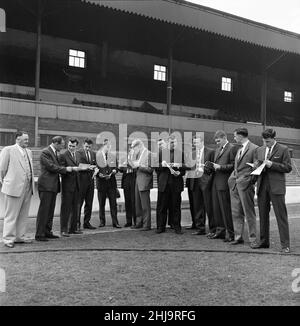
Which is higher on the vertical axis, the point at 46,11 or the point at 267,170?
the point at 46,11

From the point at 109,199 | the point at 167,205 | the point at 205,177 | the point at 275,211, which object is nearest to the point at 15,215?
the point at 109,199

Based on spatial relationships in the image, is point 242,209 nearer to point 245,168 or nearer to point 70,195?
point 245,168

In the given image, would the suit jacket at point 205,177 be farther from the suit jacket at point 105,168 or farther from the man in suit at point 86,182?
the man in suit at point 86,182

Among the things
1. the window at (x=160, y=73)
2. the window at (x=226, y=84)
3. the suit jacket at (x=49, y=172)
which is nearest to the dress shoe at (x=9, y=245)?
the suit jacket at (x=49, y=172)

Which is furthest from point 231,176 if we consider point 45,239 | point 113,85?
point 113,85

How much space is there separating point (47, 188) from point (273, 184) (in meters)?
3.67

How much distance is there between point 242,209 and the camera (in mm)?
7277

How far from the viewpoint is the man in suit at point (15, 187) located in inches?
273

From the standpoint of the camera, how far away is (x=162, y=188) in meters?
8.24

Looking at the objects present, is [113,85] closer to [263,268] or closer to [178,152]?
[178,152]

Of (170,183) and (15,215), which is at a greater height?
(170,183)

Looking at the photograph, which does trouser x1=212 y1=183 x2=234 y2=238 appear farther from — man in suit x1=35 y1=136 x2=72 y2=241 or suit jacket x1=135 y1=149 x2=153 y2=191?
man in suit x1=35 y1=136 x2=72 y2=241

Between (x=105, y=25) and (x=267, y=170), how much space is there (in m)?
16.8

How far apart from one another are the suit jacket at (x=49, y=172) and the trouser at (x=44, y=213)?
10 centimetres
